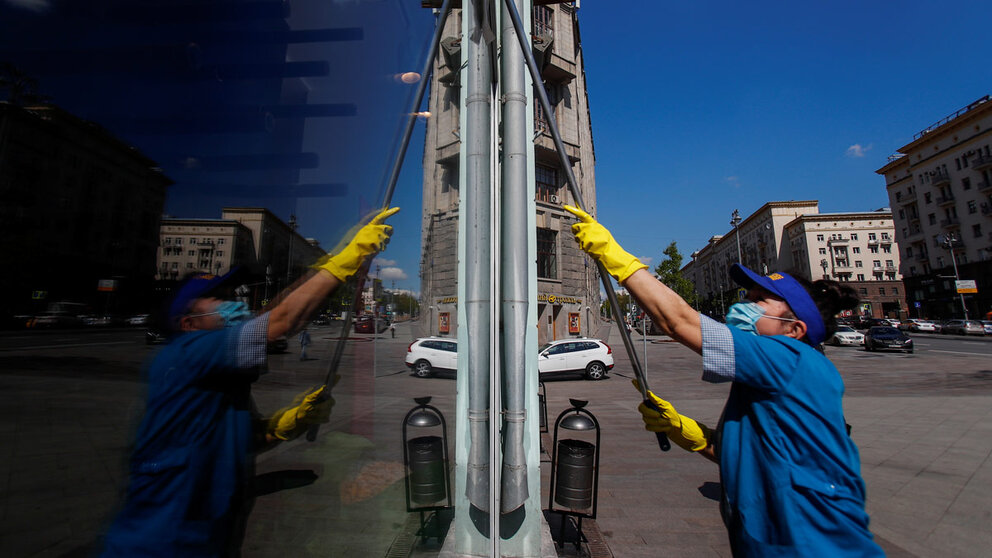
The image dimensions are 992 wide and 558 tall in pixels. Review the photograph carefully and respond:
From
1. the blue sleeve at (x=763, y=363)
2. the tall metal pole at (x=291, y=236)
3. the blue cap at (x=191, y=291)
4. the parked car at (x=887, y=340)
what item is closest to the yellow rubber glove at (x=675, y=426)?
the blue sleeve at (x=763, y=363)

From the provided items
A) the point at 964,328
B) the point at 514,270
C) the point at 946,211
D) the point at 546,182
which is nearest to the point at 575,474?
the point at 514,270

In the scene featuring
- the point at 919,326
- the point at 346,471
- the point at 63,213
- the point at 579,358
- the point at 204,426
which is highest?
the point at 63,213

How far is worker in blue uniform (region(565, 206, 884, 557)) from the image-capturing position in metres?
1.16

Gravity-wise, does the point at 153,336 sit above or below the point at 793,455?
above

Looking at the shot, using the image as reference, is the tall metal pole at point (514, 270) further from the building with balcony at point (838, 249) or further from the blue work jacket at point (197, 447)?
the building with balcony at point (838, 249)

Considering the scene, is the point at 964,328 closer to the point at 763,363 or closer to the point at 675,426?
the point at 675,426

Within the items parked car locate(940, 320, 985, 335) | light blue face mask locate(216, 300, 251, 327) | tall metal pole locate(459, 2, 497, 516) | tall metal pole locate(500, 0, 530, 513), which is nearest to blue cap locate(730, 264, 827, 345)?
tall metal pole locate(500, 0, 530, 513)

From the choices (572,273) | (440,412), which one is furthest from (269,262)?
(572,273)

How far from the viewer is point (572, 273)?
9.87 ft

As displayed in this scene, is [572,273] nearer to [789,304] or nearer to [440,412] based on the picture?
[440,412]

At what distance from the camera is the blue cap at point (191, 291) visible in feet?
2.24

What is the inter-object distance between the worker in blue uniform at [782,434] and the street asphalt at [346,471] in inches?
45.2

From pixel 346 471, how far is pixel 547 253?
76.9 inches

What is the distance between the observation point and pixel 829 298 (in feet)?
4.98
